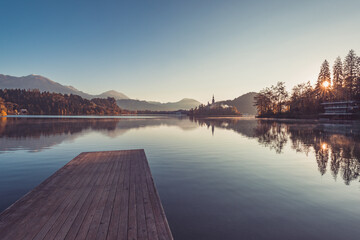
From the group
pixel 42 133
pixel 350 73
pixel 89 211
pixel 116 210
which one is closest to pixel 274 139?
pixel 116 210

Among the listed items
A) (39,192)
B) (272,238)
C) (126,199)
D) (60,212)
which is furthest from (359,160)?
(39,192)

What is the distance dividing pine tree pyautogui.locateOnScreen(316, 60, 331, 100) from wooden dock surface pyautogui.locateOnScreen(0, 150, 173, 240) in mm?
144773

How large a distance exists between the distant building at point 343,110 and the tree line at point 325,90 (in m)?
5.44

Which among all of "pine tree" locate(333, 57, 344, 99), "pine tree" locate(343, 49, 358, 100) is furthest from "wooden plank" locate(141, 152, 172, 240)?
"pine tree" locate(333, 57, 344, 99)

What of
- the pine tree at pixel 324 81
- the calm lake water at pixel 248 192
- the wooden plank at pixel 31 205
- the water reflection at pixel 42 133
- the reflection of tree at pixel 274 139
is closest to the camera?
→ the wooden plank at pixel 31 205

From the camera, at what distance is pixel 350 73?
376 feet

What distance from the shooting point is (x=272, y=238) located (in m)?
6.28

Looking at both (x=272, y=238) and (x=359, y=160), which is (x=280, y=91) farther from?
(x=272, y=238)

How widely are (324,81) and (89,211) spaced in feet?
524

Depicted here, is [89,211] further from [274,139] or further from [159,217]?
[274,139]

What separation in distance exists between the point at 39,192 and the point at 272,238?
9634 millimetres

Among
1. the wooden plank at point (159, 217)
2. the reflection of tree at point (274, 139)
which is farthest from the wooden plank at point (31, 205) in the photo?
the reflection of tree at point (274, 139)

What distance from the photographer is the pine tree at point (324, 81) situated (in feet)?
395

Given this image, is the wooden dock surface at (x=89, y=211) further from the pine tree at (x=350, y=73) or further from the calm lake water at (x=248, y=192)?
the pine tree at (x=350, y=73)
